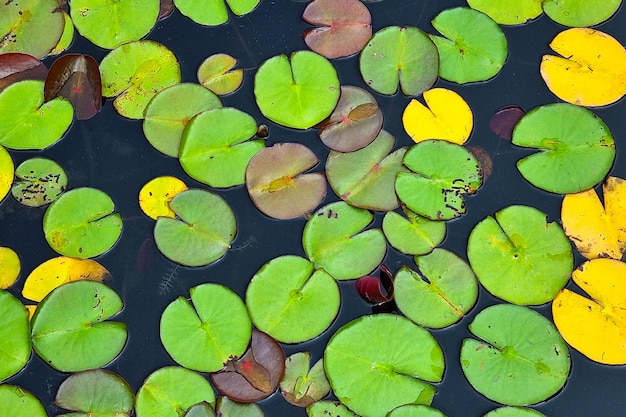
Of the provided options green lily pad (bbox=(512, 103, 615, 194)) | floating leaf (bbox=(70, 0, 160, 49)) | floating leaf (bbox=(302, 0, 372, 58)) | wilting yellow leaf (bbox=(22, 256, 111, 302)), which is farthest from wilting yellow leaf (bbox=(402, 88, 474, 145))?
wilting yellow leaf (bbox=(22, 256, 111, 302))

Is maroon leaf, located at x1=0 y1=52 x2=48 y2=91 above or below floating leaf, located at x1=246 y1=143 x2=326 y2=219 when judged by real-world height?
above

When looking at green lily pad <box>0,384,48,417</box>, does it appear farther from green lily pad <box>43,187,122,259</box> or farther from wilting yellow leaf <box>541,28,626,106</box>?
wilting yellow leaf <box>541,28,626,106</box>

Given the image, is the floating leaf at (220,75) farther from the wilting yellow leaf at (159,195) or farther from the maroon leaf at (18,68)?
the maroon leaf at (18,68)

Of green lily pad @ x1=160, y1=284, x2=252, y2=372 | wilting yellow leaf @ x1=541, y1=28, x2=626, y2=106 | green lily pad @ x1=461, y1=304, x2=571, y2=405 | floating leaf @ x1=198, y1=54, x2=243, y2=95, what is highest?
floating leaf @ x1=198, y1=54, x2=243, y2=95

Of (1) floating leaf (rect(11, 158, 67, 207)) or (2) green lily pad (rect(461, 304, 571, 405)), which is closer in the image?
(2) green lily pad (rect(461, 304, 571, 405))

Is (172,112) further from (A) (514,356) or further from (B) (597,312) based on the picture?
(B) (597,312)

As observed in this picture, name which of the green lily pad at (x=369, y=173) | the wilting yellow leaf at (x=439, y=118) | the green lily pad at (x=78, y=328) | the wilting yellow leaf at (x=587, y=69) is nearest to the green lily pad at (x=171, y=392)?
the green lily pad at (x=78, y=328)

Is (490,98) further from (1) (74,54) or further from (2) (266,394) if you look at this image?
(1) (74,54)
